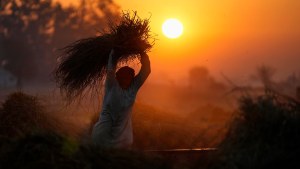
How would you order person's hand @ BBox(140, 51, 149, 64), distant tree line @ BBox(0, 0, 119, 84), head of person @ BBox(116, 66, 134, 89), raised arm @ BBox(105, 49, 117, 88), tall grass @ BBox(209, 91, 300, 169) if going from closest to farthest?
tall grass @ BBox(209, 91, 300, 169), raised arm @ BBox(105, 49, 117, 88), head of person @ BBox(116, 66, 134, 89), person's hand @ BBox(140, 51, 149, 64), distant tree line @ BBox(0, 0, 119, 84)

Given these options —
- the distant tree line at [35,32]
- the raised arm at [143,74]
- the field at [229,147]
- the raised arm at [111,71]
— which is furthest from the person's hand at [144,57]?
the distant tree line at [35,32]

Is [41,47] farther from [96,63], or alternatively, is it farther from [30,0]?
[96,63]

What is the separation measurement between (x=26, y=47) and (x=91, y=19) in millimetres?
9199

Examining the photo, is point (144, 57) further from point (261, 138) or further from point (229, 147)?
point (261, 138)

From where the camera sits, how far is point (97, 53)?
318 inches

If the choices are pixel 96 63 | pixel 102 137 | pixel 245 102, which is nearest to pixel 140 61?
pixel 96 63

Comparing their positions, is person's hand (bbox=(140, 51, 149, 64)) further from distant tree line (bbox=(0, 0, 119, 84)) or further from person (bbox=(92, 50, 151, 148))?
distant tree line (bbox=(0, 0, 119, 84))

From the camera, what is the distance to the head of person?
773 centimetres

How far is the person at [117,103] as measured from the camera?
24.9 feet

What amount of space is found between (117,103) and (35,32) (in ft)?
203

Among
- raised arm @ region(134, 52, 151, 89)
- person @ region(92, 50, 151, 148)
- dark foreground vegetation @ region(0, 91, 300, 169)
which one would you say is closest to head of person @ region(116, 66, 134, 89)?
person @ region(92, 50, 151, 148)

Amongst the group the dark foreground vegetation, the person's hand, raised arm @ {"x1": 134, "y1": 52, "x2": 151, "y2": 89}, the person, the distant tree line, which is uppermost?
the distant tree line

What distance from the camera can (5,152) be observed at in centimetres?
508

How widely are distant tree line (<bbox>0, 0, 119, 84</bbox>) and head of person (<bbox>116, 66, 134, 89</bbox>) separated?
2239 inches
